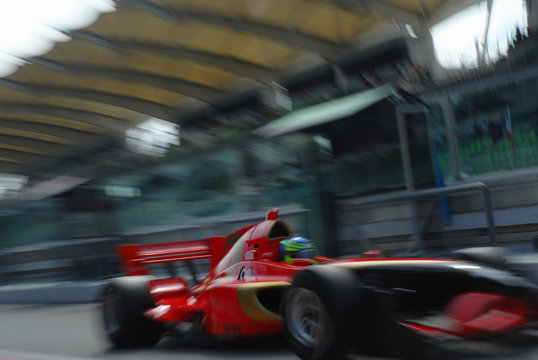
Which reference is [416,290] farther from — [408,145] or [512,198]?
[408,145]

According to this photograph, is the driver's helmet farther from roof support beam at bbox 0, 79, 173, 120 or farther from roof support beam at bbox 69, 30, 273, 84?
roof support beam at bbox 0, 79, 173, 120

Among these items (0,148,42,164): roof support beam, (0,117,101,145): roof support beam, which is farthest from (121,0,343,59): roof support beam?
(0,148,42,164): roof support beam

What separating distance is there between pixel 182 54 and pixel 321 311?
1339cm

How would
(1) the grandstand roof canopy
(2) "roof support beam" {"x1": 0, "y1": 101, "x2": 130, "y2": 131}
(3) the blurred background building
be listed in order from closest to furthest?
(3) the blurred background building → (1) the grandstand roof canopy → (2) "roof support beam" {"x1": 0, "y1": 101, "x2": 130, "y2": 131}

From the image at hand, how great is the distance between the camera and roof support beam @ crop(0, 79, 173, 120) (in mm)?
17825

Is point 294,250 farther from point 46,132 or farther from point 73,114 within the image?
point 46,132

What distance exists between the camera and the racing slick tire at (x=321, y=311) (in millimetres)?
3498

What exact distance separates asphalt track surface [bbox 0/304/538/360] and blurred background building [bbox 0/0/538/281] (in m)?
3.27

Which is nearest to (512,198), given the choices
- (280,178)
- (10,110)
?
(280,178)

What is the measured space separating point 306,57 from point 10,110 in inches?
379

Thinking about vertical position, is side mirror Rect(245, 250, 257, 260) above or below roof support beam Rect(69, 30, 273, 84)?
below

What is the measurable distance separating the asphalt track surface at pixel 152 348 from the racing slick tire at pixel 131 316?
0.36 feet

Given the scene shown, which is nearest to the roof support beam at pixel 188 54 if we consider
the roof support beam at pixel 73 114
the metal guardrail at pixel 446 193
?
the roof support beam at pixel 73 114

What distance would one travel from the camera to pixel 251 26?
14711 millimetres
